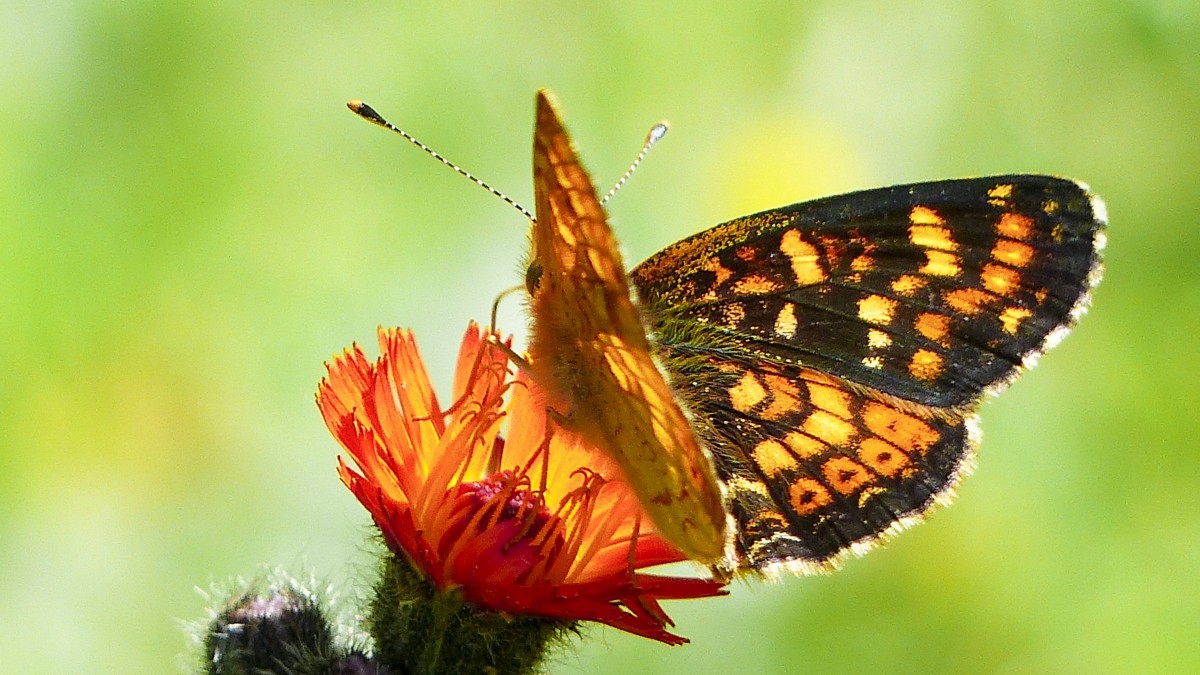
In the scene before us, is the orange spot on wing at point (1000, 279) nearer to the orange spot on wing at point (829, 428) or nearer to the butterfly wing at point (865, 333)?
the butterfly wing at point (865, 333)

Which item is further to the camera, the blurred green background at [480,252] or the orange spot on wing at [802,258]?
the blurred green background at [480,252]

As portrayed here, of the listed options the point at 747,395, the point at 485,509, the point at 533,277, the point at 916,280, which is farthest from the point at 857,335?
the point at 485,509

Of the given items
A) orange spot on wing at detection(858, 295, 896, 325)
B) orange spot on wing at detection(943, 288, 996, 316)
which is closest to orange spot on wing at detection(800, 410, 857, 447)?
orange spot on wing at detection(858, 295, 896, 325)

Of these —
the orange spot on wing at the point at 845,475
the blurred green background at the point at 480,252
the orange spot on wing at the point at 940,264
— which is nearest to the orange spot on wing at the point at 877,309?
the orange spot on wing at the point at 940,264

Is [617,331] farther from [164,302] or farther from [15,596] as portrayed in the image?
[164,302]

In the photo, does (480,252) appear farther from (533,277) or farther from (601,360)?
(601,360)

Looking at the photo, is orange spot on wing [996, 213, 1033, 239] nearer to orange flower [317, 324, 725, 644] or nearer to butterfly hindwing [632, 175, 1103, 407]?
butterfly hindwing [632, 175, 1103, 407]
